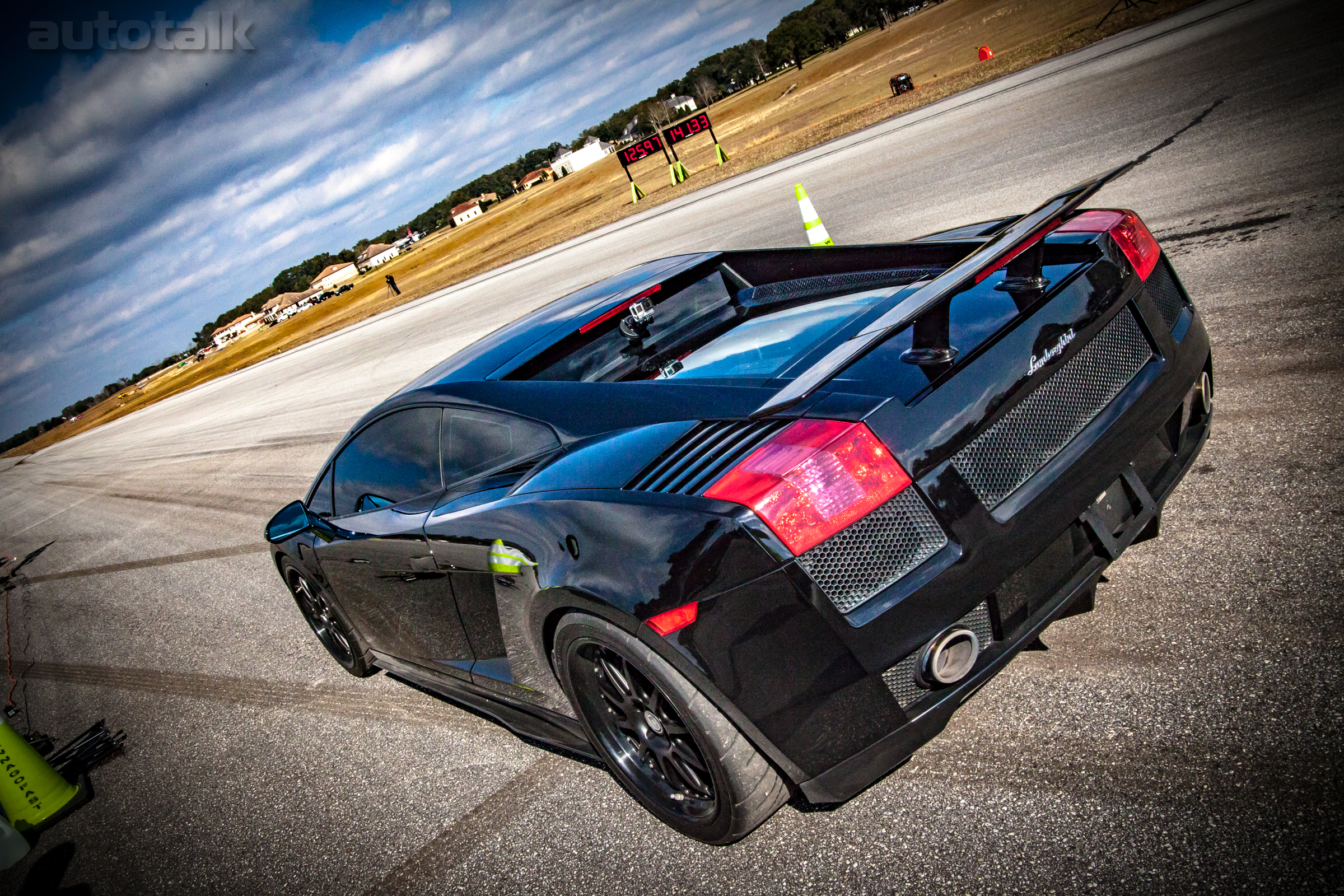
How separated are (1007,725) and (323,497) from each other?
3432 millimetres

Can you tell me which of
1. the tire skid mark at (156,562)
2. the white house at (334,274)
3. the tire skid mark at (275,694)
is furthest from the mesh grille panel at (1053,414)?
the white house at (334,274)

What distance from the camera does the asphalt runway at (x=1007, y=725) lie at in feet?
7.27

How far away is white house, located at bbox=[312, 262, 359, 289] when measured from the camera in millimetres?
153475

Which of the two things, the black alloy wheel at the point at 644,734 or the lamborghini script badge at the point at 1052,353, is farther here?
the black alloy wheel at the point at 644,734

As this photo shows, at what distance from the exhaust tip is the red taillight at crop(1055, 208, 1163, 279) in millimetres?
1375

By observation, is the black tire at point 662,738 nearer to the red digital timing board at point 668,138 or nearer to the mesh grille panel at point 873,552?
the mesh grille panel at point 873,552

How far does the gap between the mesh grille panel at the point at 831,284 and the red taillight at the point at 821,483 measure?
1137 millimetres

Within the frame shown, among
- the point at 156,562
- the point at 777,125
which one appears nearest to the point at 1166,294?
the point at 156,562

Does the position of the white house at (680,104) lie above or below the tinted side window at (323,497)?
above

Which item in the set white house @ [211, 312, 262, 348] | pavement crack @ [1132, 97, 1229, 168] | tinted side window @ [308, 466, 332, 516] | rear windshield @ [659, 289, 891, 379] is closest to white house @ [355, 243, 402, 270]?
white house @ [211, 312, 262, 348]

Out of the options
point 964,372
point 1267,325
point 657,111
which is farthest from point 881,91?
point 657,111

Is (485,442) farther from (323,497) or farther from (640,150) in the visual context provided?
(640,150)

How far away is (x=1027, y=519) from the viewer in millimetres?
2242

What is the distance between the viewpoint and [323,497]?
4465mm
